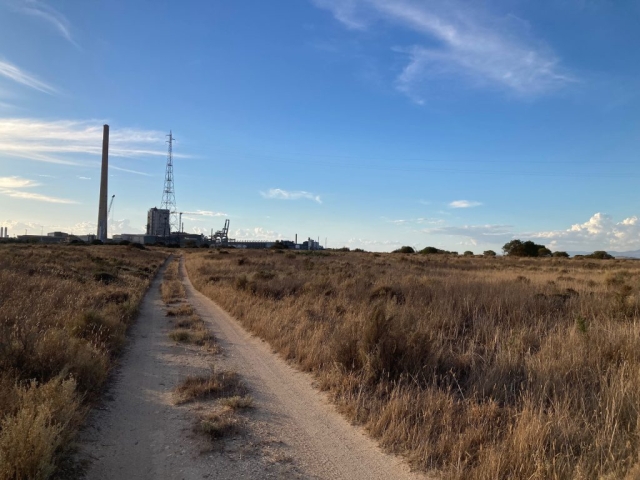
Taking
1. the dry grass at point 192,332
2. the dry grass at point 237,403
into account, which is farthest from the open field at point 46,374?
the dry grass at point 237,403

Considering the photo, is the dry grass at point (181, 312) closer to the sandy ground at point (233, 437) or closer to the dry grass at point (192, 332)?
the dry grass at point (192, 332)

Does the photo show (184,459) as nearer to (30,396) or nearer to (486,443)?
(30,396)

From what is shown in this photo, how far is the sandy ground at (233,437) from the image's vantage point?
4.61 m

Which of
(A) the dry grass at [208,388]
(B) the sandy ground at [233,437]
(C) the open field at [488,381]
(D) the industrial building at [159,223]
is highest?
(D) the industrial building at [159,223]

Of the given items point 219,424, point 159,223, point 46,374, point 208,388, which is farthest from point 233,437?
point 159,223

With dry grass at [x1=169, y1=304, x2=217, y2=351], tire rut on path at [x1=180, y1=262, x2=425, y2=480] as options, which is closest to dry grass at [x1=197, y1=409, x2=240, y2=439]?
tire rut on path at [x1=180, y1=262, x2=425, y2=480]

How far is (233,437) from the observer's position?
5.39 meters

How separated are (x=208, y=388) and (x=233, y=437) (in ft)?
5.92

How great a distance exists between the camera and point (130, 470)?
4594 mm

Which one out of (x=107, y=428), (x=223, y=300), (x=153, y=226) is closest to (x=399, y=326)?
(x=107, y=428)

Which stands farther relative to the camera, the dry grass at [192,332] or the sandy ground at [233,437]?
the dry grass at [192,332]

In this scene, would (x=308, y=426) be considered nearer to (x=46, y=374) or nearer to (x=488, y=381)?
(x=488, y=381)

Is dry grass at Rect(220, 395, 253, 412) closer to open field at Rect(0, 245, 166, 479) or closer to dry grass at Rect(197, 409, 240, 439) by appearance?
dry grass at Rect(197, 409, 240, 439)

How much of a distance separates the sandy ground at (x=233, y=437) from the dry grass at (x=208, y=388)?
197 mm
